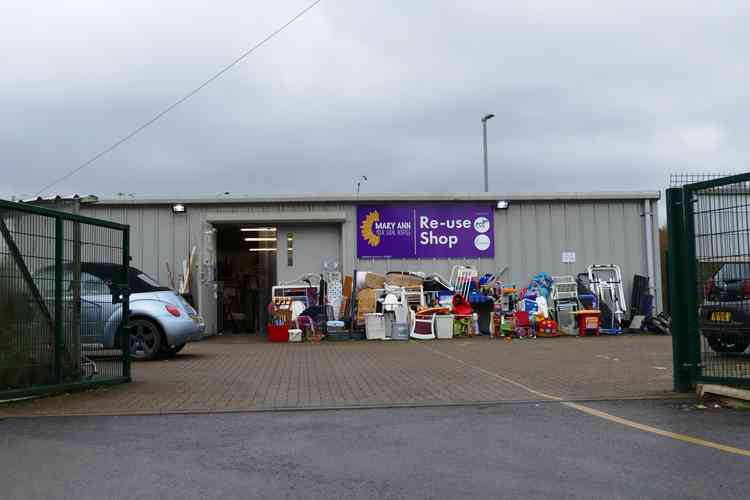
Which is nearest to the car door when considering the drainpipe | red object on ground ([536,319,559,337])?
red object on ground ([536,319,559,337])

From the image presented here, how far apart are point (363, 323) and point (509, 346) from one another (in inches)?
170

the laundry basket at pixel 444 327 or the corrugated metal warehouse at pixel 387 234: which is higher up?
the corrugated metal warehouse at pixel 387 234

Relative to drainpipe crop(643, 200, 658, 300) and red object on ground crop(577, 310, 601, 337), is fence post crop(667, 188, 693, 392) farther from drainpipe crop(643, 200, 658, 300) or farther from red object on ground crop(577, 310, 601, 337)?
drainpipe crop(643, 200, 658, 300)

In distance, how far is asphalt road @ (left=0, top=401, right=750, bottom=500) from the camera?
4.44 metres

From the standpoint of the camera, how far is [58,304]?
8.42 meters

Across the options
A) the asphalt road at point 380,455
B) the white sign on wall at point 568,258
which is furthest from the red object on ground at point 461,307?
the asphalt road at point 380,455

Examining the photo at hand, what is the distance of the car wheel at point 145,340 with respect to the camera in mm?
12938

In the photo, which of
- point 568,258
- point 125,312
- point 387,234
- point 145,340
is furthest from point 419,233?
point 125,312

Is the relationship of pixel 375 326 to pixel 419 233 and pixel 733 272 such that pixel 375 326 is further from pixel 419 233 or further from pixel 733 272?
pixel 733 272

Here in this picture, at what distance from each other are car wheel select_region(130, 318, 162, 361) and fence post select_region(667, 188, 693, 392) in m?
8.36

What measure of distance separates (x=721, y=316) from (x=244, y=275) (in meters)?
20.9

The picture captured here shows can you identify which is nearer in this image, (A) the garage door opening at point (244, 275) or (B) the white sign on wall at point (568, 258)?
(B) the white sign on wall at point (568, 258)

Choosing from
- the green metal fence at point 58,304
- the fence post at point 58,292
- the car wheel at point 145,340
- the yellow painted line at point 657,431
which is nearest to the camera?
the yellow painted line at point 657,431

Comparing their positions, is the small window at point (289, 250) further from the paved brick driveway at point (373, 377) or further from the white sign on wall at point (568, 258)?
the white sign on wall at point (568, 258)
